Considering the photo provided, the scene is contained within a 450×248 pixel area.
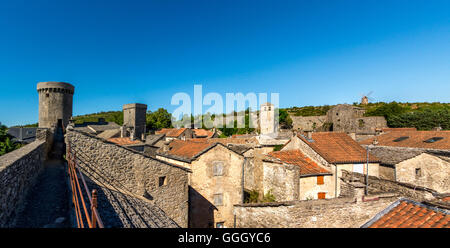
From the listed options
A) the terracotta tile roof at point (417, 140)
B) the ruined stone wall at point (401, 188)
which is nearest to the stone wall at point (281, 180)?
the ruined stone wall at point (401, 188)

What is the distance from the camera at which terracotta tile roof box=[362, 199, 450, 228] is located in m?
5.84

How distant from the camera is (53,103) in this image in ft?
107

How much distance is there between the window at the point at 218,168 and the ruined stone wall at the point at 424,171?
13.7m

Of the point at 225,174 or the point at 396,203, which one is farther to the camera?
the point at 225,174

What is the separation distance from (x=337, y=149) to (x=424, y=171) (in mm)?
6240

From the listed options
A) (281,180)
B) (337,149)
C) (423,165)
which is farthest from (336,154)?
(423,165)

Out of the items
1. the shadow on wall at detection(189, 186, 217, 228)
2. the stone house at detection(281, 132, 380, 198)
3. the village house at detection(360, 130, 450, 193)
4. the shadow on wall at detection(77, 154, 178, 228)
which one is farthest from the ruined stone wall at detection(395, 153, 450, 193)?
the shadow on wall at detection(77, 154, 178, 228)

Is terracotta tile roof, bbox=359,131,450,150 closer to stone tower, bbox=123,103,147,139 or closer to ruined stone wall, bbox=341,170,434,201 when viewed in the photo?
ruined stone wall, bbox=341,170,434,201
